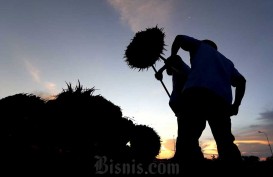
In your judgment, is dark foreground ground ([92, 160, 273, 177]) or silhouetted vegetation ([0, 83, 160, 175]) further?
dark foreground ground ([92, 160, 273, 177])

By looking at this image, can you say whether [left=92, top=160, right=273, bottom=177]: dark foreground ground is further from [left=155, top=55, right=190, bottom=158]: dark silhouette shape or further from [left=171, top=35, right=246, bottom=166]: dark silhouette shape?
[left=155, top=55, right=190, bottom=158]: dark silhouette shape

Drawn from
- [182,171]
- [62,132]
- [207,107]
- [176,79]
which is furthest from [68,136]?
[207,107]

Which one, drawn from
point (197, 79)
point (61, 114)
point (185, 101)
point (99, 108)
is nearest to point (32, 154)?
point (185, 101)

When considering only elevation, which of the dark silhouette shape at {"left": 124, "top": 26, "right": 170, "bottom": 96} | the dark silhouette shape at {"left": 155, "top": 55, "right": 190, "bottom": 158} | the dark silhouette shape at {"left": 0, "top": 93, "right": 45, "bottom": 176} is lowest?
the dark silhouette shape at {"left": 0, "top": 93, "right": 45, "bottom": 176}

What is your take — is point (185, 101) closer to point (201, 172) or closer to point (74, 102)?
point (201, 172)

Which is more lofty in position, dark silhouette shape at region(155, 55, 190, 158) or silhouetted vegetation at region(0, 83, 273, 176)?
dark silhouette shape at region(155, 55, 190, 158)

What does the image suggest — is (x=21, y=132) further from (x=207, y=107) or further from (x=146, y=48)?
(x=146, y=48)

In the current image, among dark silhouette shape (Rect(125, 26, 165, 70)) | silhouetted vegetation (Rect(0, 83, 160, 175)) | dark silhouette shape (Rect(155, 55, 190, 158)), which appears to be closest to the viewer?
silhouetted vegetation (Rect(0, 83, 160, 175))

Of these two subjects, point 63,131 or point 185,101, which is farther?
point 63,131

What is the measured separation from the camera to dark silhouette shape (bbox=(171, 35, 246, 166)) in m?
3.66

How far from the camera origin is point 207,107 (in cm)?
369

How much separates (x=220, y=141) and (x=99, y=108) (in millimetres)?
5662

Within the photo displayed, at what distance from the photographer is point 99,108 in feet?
28.7

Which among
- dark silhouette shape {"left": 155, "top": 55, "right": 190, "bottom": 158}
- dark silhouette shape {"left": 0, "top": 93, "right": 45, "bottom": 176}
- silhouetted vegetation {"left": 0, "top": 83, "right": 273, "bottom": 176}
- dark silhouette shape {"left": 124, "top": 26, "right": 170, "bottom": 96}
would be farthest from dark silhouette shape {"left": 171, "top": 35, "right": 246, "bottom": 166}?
dark silhouette shape {"left": 124, "top": 26, "right": 170, "bottom": 96}
